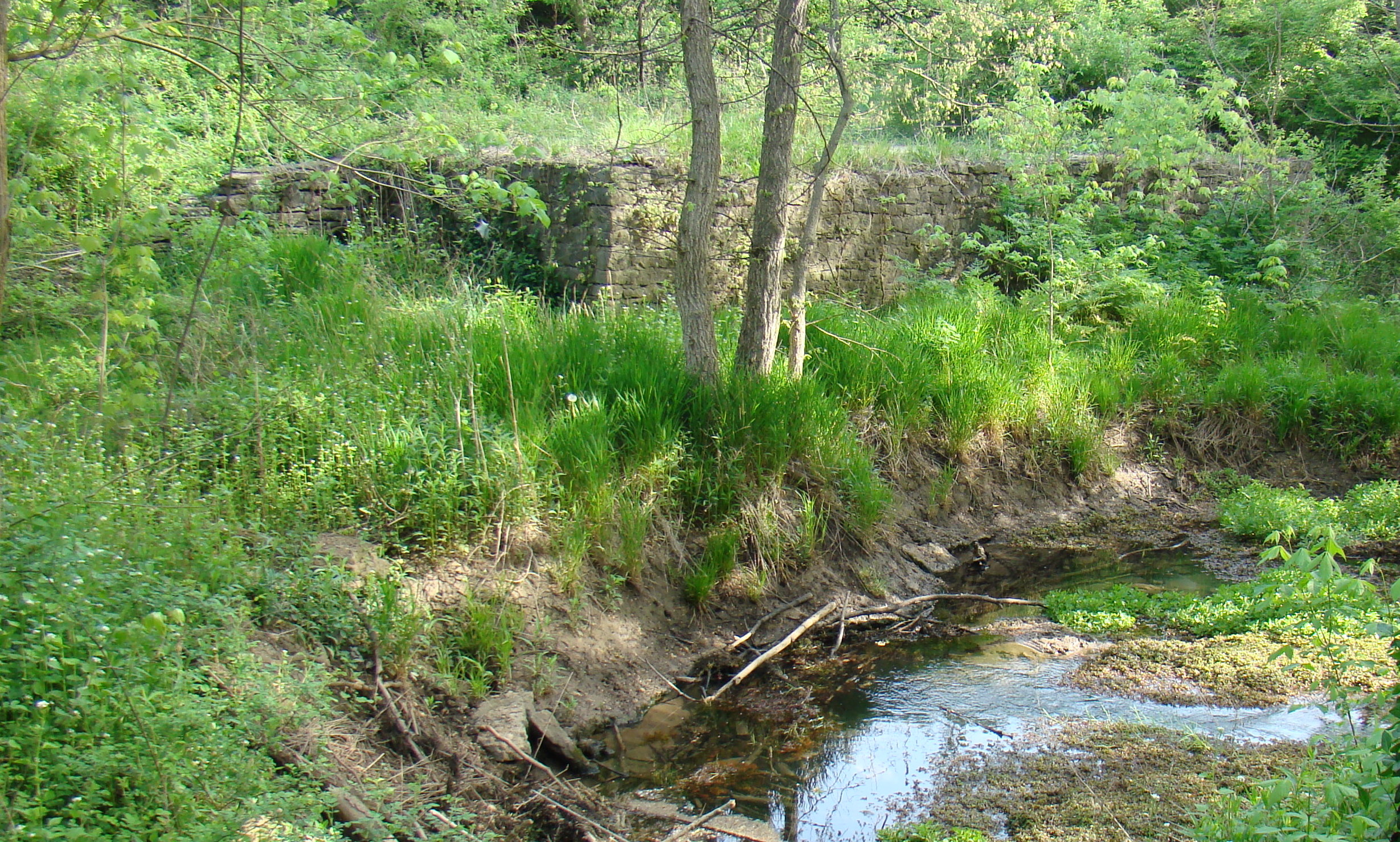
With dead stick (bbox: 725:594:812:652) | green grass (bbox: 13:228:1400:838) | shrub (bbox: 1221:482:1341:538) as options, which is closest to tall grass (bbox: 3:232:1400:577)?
green grass (bbox: 13:228:1400:838)

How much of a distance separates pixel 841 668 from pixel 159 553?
3580 millimetres

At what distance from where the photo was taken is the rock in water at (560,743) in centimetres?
462

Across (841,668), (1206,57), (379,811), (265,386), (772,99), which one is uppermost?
(1206,57)

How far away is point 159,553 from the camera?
13.2 feet

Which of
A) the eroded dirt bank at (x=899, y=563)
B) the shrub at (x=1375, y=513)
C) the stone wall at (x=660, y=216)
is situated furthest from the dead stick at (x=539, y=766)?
the shrub at (x=1375, y=513)

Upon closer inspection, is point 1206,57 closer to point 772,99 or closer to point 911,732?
point 772,99

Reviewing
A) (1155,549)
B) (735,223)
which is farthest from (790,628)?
(735,223)

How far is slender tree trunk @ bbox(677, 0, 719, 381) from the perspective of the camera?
645 centimetres

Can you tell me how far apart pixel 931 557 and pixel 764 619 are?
1778 mm

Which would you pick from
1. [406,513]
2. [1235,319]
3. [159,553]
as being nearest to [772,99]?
[406,513]

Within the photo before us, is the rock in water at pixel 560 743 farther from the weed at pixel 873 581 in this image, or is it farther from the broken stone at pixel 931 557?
the broken stone at pixel 931 557

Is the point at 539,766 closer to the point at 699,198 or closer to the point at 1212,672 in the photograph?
the point at 1212,672

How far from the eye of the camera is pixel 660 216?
9.48 m

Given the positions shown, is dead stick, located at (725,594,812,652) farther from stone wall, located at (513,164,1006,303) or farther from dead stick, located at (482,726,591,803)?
stone wall, located at (513,164,1006,303)
